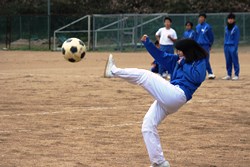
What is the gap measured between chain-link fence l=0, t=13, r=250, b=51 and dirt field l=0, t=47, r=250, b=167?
61.0 feet

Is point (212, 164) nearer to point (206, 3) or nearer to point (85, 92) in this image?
point (85, 92)

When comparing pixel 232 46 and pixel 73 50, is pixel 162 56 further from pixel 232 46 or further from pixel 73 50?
pixel 232 46

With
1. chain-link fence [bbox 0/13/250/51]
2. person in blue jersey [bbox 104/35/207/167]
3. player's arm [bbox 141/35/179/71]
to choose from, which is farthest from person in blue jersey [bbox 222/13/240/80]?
chain-link fence [bbox 0/13/250/51]

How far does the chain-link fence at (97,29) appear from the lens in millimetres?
40750

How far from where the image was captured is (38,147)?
34.2 ft

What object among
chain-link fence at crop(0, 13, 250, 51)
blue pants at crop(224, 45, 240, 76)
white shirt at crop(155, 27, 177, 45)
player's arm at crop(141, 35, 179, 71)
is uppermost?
player's arm at crop(141, 35, 179, 71)

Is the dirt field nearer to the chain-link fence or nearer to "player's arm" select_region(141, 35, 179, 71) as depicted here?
"player's arm" select_region(141, 35, 179, 71)

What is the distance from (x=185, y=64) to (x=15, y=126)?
184 inches

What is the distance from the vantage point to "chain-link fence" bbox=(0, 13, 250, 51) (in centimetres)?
4075

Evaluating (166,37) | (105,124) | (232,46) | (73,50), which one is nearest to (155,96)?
(73,50)

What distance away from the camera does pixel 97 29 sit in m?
41.6

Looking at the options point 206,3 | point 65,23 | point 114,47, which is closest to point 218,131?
point 114,47

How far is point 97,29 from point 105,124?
2893 cm

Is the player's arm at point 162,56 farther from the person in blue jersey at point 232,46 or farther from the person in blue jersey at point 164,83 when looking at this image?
the person in blue jersey at point 232,46
